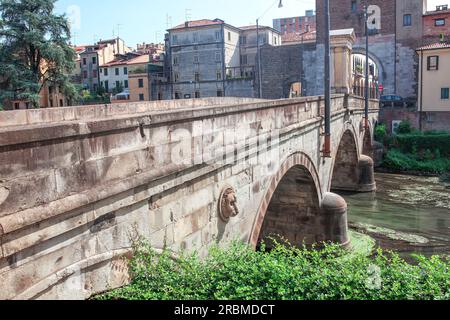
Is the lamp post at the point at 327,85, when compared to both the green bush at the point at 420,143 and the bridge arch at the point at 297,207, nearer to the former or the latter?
the bridge arch at the point at 297,207

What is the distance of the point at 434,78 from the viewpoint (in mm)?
37875

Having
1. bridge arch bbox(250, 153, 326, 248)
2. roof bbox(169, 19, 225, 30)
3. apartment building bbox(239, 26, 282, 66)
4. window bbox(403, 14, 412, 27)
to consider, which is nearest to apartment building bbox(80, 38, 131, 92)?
roof bbox(169, 19, 225, 30)

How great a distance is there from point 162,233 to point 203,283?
89cm

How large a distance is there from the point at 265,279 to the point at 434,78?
36879mm

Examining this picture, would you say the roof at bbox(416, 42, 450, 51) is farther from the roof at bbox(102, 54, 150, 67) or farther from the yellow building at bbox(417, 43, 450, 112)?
the roof at bbox(102, 54, 150, 67)

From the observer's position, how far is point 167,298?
519 centimetres

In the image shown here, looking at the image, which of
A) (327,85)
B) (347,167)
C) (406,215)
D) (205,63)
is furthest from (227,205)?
(205,63)

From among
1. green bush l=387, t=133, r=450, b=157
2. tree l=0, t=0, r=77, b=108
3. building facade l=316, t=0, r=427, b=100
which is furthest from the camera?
building facade l=316, t=0, r=427, b=100

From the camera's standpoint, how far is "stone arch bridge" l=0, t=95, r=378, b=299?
4.04m

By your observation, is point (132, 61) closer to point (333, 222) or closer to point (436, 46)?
point (436, 46)

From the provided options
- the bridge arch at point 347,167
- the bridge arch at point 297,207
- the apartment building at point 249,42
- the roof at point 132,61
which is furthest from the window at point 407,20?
the bridge arch at point 297,207

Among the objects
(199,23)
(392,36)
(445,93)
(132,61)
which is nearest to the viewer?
(445,93)
